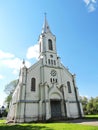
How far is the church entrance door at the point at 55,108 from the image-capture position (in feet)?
84.1

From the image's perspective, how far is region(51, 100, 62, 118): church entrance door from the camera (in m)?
25.6

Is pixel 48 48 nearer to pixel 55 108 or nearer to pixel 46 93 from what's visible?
pixel 46 93

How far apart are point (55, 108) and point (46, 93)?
4.29 meters

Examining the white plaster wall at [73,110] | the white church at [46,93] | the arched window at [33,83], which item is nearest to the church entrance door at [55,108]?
the white church at [46,93]

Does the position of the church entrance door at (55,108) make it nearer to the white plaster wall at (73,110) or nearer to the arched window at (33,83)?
the white plaster wall at (73,110)

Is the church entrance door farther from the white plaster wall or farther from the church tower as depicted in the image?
the church tower

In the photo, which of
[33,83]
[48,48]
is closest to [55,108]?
[33,83]

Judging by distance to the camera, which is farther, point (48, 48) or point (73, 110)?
point (48, 48)

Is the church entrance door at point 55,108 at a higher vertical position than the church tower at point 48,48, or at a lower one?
lower

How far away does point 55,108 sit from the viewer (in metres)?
26.5

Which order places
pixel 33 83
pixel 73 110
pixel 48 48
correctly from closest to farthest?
1. pixel 33 83
2. pixel 73 110
3. pixel 48 48

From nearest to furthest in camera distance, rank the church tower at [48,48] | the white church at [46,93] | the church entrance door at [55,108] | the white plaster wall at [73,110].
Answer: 1. the white church at [46,93]
2. the church entrance door at [55,108]
3. the white plaster wall at [73,110]
4. the church tower at [48,48]

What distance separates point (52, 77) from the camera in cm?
2881

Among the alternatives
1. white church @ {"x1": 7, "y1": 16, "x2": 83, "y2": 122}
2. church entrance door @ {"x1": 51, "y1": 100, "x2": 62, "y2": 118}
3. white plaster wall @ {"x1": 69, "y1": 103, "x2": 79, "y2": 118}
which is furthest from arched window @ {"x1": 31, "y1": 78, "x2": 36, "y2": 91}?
white plaster wall @ {"x1": 69, "y1": 103, "x2": 79, "y2": 118}
